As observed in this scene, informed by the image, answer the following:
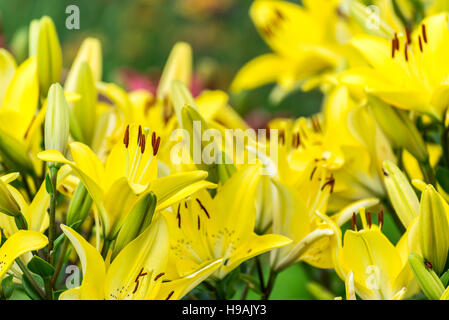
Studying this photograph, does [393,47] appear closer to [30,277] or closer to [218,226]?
[218,226]

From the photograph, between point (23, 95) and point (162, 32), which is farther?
point (162, 32)

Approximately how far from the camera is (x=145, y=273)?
40 centimetres

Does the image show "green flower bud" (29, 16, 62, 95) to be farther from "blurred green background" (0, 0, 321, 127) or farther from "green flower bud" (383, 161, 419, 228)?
"blurred green background" (0, 0, 321, 127)

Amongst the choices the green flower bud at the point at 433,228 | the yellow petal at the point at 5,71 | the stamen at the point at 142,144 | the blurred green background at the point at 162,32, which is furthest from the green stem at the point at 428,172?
the blurred green background at the point at 162,32

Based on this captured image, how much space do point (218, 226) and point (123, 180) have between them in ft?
0.24

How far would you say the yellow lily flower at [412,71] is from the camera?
481mm

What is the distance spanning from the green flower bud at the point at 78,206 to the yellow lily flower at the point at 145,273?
0.13ft

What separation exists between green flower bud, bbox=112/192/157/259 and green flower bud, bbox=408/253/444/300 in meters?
0.15

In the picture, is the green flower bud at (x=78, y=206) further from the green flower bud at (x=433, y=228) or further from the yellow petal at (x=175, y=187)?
the green flower bud at (x=433, y=228)

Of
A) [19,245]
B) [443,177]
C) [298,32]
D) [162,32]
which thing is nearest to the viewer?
[19,245]

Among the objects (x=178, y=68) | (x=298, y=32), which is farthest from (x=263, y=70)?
(x=178, y=68)
